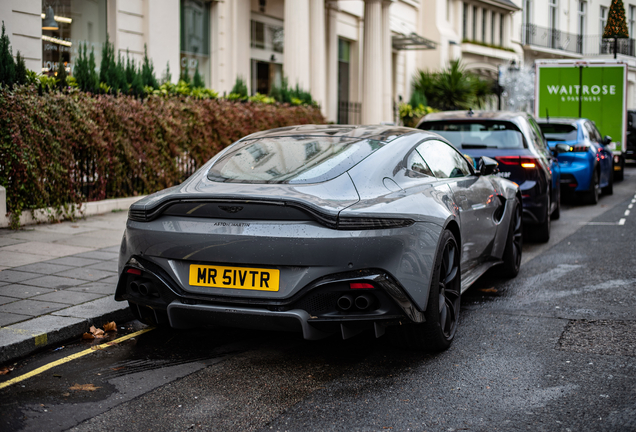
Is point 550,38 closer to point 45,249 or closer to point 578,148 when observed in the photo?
point 578,148

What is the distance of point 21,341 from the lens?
4.51m

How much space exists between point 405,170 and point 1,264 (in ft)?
13.7

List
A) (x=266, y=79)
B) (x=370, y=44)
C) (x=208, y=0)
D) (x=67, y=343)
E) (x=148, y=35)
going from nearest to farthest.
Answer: (x=67, y=343) < (x=148, y=35) < (x=208, y=0) < (x=266, y=79) < (x=370, y=44)

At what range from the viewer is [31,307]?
17.3 feet

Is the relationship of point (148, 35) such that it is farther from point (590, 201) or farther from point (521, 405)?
point (521, 405)

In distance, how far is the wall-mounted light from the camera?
13.7m

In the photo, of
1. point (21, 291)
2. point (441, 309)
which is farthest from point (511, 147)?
point (21, 291)

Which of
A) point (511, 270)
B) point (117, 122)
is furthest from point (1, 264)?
point (511, 270)

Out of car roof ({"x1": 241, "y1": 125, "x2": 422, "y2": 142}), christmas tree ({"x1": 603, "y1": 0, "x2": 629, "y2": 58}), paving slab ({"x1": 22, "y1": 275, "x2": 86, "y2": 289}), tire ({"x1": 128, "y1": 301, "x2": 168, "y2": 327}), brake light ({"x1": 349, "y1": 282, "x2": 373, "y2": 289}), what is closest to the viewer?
brake light ({"x1": 349, "y1": 282, "x2": 373, "y2": 289})

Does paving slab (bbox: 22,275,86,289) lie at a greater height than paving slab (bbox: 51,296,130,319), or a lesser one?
greater

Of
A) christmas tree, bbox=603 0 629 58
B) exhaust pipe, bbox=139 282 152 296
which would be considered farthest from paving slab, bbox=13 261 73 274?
christmas tree, bbox=603 0 629 58

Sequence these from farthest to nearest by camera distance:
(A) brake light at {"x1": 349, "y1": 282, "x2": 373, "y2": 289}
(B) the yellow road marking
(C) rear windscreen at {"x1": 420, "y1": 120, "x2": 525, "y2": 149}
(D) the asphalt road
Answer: (C) rear windscreen at {"x1": 420, "y1": 120, "x2": 525, "y2": 149}, (B) the yellow road marking, (A) brake light at {"x1": 349, "y1": 282, "x2": 373, "y2": 289}, (D) the asphalt road

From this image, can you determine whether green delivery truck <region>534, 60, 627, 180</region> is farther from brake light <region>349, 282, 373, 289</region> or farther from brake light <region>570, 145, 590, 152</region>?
brake light <region>349, 282, 373, 289</region>

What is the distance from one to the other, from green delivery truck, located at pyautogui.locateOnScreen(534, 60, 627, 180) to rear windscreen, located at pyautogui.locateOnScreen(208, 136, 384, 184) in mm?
15142
